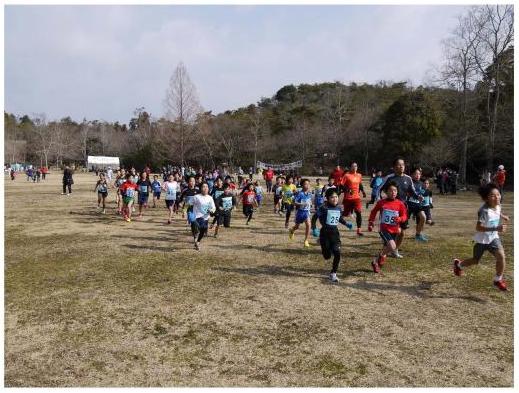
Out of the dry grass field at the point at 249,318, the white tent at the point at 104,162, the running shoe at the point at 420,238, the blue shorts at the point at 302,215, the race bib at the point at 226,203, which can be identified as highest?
the white tent at the point at 104,162

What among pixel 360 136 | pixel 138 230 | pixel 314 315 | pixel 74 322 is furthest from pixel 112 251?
pixel 360 136

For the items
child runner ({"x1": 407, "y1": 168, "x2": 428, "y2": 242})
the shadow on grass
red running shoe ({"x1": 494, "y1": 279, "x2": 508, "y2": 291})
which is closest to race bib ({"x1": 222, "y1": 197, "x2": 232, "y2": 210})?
the shadow on grass

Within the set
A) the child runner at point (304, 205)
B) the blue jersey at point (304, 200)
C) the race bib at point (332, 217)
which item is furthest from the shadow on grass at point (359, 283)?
the blue jersey at point (304, 200)

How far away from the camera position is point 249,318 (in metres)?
5.43

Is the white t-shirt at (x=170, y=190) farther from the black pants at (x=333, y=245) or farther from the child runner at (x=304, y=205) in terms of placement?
the black pants at (x=333, y=245)

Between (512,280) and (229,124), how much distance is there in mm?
49376

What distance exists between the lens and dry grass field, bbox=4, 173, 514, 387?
13.5 feet

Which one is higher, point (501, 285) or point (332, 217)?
point (332, 217)

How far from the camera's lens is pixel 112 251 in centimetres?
932

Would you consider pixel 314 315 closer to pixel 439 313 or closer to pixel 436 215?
pixel 439 313

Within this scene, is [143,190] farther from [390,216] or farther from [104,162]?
[104,162]

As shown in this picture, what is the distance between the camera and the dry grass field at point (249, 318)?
4.12m

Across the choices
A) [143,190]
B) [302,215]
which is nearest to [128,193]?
[143,190]

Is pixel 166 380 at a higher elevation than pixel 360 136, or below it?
below
